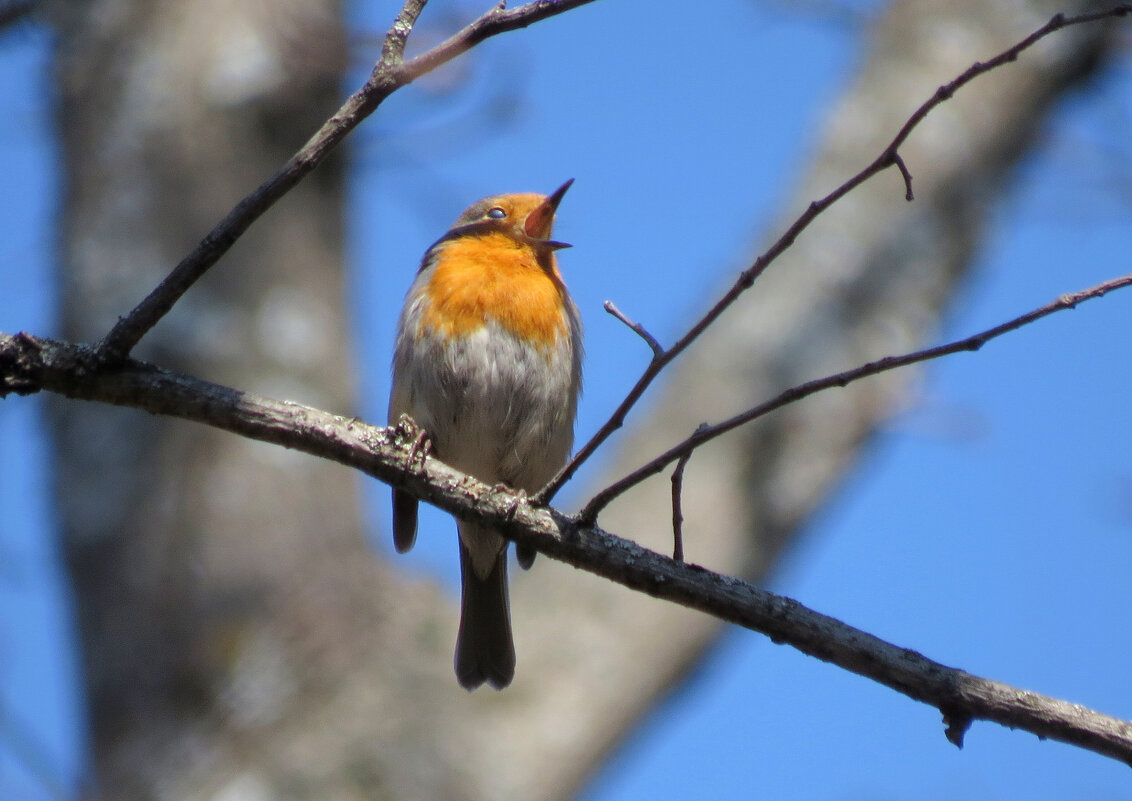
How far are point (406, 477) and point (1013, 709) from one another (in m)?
1.39

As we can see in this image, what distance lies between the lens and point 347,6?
21.4 ft

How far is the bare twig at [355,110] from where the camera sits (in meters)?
2.20

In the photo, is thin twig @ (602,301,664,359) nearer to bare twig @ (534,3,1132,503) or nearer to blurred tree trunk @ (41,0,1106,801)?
bare twig @ (534,3,1132,503)

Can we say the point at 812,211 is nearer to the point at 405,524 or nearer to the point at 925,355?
the point at 925,355

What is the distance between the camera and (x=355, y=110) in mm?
2273

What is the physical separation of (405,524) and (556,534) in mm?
1868

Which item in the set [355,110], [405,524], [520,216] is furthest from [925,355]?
[520,216]

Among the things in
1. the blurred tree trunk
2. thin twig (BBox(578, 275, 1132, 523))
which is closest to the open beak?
the blurred tree trunk

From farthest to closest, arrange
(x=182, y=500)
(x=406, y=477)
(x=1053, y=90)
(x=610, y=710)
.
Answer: (x=1053, y=90), (x=610, y=710), (x=182, y=500), (x=406, y=477)

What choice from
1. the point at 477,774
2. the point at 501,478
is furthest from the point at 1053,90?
the point at 477,774

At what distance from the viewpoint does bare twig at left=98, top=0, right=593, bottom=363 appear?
7.20 feet

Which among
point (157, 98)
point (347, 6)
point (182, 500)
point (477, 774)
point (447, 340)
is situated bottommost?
point (477, 774)

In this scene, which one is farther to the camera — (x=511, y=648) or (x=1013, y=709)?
(x=511, y=648)

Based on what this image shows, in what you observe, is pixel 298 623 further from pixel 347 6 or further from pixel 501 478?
pixel 347 6
